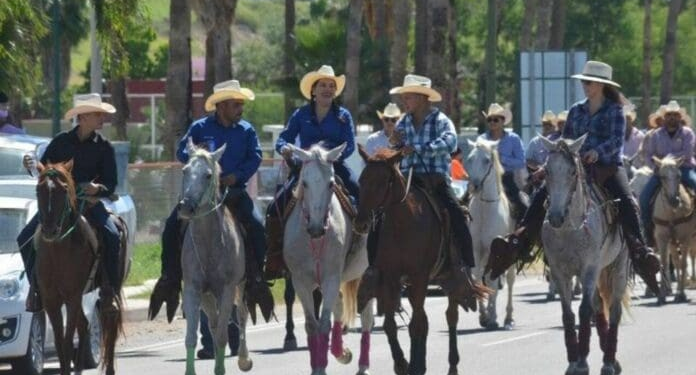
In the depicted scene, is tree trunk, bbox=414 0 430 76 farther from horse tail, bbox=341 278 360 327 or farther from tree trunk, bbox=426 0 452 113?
horse tail, bbox=341 278 360 327

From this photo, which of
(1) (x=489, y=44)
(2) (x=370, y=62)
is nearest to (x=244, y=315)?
(1) (x=489, y=44)

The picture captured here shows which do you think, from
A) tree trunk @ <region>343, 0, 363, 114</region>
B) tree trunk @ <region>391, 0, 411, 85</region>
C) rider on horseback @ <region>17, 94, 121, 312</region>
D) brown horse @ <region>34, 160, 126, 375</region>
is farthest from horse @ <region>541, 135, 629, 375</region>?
tree trunk @ <region>391, 0, 411, 85</region>

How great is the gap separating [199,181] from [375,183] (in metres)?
1.51

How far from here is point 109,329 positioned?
53.5ft

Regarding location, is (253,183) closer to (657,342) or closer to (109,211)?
(657,342)

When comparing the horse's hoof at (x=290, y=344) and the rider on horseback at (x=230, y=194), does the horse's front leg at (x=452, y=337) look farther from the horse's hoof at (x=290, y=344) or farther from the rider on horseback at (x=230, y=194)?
the horse's hoof at (x=290, y=344)

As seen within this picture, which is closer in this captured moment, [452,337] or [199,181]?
[199,181]

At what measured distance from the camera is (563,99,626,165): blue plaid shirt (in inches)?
655

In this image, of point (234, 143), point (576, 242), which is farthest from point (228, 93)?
point (576, 242)

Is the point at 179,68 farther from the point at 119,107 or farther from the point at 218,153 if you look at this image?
the point at 218,153

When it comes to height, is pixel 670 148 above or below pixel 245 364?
above

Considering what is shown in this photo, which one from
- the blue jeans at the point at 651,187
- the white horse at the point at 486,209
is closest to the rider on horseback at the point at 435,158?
the white horse at the point at 486,209

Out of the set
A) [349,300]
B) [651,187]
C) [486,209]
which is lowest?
[349,300]

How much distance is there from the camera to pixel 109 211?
54.4 feet
